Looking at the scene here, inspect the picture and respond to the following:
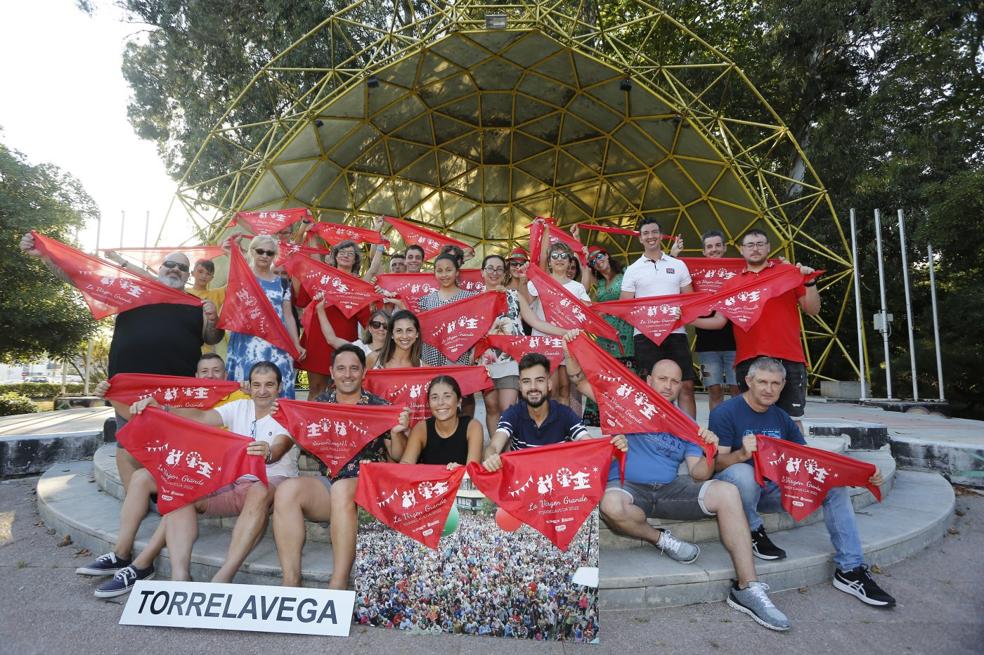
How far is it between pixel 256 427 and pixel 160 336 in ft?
4.48

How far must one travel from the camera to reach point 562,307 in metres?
5.53

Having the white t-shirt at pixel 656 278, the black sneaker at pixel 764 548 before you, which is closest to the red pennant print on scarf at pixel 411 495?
the black sneaker at pixel 764 548

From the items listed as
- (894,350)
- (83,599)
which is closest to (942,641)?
(83,599)

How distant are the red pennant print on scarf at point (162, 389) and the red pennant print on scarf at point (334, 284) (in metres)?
1.90

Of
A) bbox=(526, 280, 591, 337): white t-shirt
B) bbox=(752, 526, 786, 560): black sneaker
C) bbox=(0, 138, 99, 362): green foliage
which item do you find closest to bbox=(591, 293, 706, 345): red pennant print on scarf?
bbox=(526, 280, 591, 337): white t-shirt

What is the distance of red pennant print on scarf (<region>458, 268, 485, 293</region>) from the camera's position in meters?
6.65

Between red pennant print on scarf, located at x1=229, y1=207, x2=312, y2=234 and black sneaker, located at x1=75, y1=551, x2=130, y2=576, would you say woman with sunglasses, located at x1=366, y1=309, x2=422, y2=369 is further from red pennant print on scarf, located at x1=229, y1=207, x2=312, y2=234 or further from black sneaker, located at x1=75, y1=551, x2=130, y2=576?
red pennant print on scarf, located at x1=229, y1=207, x2=312, y2=234

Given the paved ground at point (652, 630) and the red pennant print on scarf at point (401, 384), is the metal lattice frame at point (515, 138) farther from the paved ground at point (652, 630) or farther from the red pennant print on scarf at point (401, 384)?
the paved ground at point (652, 630)

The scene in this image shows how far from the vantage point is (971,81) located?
49.1 ft

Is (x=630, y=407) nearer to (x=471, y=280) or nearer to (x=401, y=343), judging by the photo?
(x=401, y=343)

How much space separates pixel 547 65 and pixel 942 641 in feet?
43.1

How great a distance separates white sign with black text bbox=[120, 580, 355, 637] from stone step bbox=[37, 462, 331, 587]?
40 centimetres

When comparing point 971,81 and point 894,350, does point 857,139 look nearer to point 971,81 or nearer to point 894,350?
point 971,81

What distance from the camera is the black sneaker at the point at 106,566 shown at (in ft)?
12.4
